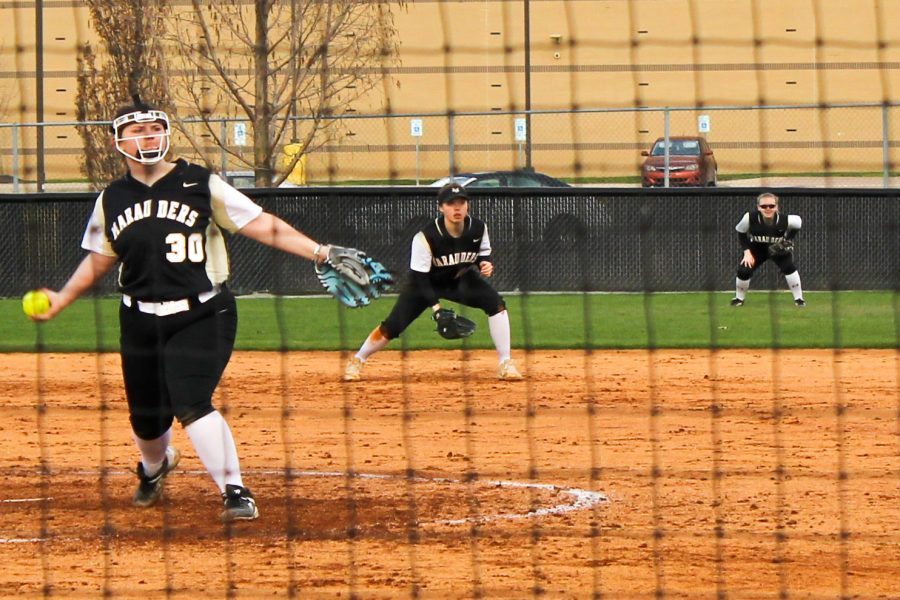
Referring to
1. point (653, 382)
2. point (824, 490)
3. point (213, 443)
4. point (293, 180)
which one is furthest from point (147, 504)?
point (293, 180)

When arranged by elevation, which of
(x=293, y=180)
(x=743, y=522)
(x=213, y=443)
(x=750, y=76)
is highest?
(x=750, y=76)

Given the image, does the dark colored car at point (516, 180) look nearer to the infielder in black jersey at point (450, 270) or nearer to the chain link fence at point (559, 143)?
the chain link fence at point (559, 143)

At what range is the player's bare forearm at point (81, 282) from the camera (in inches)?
262

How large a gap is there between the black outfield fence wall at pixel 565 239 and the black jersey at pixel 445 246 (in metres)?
6.28

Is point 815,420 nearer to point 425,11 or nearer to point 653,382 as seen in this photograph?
point 653,382

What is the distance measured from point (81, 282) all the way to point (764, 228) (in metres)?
13.1

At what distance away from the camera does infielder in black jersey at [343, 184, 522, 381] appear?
11555mm

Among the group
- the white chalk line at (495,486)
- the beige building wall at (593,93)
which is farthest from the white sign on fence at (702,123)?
the white chalk line at (495,486)

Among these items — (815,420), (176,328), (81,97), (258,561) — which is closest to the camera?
(258,561)

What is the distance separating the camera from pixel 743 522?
679 cm

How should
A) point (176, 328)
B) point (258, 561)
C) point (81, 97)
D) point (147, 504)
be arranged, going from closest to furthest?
1. point (258, 561)
2. point (176, 328)
3. point (147, 504)
4. point (81, 97)

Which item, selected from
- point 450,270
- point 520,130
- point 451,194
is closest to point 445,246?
point 450,270

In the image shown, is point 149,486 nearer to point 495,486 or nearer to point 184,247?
point 184,247

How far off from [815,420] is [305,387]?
412cm
